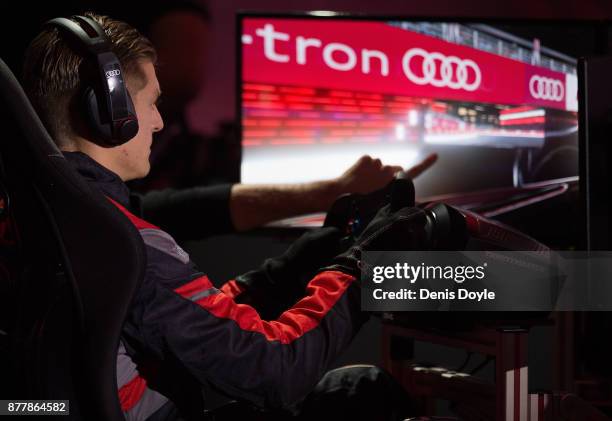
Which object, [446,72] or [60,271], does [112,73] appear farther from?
[446,72]

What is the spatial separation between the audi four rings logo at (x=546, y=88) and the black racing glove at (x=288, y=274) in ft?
4.02

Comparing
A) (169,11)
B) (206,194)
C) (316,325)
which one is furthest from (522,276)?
(169,11)

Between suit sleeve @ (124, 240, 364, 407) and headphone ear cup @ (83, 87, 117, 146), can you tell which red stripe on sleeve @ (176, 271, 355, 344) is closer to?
suit sleeve @ (124, 240, 364, 407)

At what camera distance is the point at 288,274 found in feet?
4.26

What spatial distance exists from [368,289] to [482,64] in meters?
1.43

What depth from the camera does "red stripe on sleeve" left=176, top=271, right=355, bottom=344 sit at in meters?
0.85

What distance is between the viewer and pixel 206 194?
63.5 inches

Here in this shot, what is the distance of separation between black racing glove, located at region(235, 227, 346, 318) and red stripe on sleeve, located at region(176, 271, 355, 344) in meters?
0.29

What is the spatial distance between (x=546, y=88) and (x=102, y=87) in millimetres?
1723

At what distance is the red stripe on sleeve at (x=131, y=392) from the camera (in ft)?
2.75

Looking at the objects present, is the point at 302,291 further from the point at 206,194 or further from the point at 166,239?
the point at 166,239

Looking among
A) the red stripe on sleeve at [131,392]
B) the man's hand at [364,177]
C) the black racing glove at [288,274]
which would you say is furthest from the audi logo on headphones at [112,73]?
the man's hand at [364,177]

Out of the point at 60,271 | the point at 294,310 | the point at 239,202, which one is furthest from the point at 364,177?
the point at 60,271

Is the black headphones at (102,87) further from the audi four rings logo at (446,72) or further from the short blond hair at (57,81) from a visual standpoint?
the audi four rings logo at (446,72)
